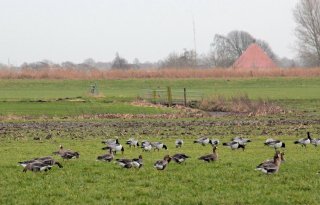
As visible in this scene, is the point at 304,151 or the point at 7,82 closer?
the point at 304,151

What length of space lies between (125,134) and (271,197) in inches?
722

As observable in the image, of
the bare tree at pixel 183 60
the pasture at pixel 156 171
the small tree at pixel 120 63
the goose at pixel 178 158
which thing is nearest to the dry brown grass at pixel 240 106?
the pasture at pixel 156 171

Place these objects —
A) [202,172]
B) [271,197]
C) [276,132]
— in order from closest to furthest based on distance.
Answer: [271,197], [202,172], [276,132]

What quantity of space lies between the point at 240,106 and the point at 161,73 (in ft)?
161

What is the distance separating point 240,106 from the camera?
160 feet

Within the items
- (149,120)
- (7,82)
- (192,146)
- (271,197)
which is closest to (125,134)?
(192,146)

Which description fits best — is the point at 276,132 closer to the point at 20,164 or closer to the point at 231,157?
the point at 231,157

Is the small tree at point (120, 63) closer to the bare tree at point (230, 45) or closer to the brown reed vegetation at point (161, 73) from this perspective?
the bare tree at point (230, 45)

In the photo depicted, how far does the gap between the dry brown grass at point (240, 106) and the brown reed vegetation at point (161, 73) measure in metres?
42.2

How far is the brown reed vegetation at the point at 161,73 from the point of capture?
311 feet

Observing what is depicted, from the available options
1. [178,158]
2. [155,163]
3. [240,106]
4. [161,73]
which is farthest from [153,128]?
[161,73]

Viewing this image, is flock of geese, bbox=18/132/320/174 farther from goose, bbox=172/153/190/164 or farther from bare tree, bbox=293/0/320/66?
Result: bare tree, bbox=293/0/320/66

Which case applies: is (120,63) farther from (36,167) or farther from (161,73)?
(36,167)

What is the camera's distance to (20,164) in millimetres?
15641
